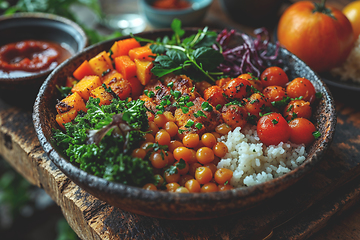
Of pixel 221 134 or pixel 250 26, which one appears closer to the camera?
pixel 221 134

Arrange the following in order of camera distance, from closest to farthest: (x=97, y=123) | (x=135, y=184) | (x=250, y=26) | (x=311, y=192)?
(x=135, y=184) → (x=97, y=123) → (x=311, y=192) → (x=250, y=26)

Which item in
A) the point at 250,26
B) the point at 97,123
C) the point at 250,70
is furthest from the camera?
the point at 250,26

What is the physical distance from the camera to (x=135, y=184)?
60.5 inches

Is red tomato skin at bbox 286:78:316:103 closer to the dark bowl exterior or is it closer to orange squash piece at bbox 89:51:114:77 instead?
the dark bowl exterior

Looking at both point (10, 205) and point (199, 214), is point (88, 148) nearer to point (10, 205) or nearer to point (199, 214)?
point (199, 214)

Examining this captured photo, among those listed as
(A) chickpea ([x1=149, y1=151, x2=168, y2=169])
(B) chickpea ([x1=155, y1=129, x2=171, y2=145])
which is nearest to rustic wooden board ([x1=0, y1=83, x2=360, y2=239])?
(A) chickpea ([x1=149, y1=151, x2=168, y2=169])

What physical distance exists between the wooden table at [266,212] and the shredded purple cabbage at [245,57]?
0.88 metres

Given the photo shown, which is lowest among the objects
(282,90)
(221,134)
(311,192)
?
(311,192)

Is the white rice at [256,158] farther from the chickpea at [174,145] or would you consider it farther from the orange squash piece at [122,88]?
the orange squash piece at [122,88]

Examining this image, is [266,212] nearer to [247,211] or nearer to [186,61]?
[247,211]

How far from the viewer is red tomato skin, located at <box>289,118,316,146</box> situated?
1851mm

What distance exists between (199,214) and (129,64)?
1.27m

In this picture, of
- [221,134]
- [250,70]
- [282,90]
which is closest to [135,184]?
[221,134]

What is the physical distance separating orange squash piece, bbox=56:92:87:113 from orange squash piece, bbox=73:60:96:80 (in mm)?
292
